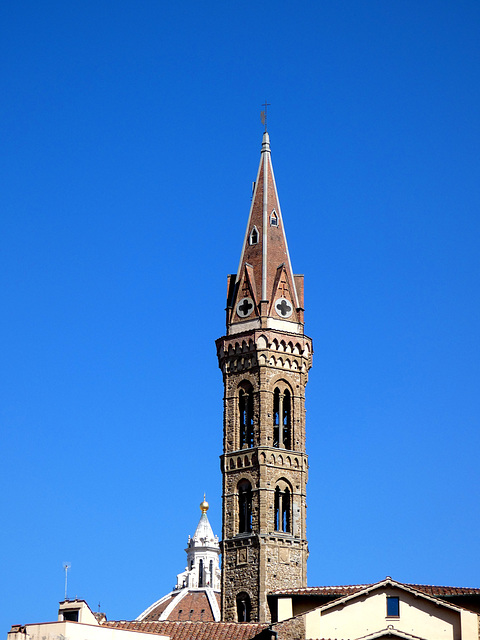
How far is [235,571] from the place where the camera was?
6256cm

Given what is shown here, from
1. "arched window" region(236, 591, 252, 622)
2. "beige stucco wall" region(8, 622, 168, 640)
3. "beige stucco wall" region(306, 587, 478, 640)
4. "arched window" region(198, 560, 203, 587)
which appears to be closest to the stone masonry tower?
"arched window" region(236, 591, 252, 622)

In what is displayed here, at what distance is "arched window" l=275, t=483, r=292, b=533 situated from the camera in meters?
63.2

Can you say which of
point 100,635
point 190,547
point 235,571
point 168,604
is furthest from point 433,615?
point 190,547

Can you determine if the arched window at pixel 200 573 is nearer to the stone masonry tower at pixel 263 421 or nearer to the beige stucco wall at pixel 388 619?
the stone masonry tower at pixel 263 421

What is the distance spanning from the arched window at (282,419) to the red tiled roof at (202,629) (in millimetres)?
9767

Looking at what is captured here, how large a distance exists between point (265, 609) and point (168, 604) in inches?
1586

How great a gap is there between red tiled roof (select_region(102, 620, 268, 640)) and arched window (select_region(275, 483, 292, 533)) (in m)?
7.05

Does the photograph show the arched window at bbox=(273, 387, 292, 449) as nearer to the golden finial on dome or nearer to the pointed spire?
the pointed spire

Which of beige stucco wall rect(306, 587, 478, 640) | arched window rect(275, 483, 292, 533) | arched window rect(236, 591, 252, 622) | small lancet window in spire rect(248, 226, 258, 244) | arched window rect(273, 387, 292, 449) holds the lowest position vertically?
beige stucco wall rect(306, 587, 478, 640)

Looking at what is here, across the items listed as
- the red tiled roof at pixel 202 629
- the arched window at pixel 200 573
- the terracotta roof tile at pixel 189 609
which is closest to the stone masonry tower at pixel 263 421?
the red tiled roof at pixel 202 629

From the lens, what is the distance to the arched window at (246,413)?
64.8 meters

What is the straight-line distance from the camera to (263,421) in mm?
63812

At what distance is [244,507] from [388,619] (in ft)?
50.9

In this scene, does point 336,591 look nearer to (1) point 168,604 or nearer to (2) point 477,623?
(2) point 477,623
